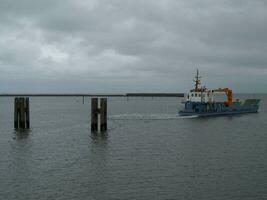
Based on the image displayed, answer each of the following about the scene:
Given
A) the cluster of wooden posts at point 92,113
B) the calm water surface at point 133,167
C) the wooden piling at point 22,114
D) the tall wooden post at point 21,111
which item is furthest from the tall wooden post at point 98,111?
the wooden piling at point 22,114

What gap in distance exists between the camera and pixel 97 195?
1769 centimetres

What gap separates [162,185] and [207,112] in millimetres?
49009

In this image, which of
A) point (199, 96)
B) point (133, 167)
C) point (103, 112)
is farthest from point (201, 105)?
point (133, 167)

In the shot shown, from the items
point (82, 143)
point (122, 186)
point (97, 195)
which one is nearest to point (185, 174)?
point (122, 186)

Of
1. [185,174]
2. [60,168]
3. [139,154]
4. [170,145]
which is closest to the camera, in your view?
[185,174]

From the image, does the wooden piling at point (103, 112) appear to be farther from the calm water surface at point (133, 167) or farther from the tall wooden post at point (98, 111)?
the calm water surface at point (133, 167)

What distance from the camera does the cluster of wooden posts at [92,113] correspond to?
38.1m

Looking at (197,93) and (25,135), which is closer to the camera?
(25,135)

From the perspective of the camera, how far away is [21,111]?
4103 centimetres

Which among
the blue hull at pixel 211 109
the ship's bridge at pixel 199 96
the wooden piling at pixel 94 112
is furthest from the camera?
the ship's bridge at pixel 199 96

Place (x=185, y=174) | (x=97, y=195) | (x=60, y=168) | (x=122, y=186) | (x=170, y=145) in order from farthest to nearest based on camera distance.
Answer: (x=170, y=145) → (x=60, y=168) → (x=185, y=174) → (x=122, y=186) → (x=97, y=195)

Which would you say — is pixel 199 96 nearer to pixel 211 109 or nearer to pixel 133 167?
pixel 211 109

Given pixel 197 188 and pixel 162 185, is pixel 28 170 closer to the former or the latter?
pixel 162 185

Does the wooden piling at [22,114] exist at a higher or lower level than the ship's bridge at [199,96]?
lower
